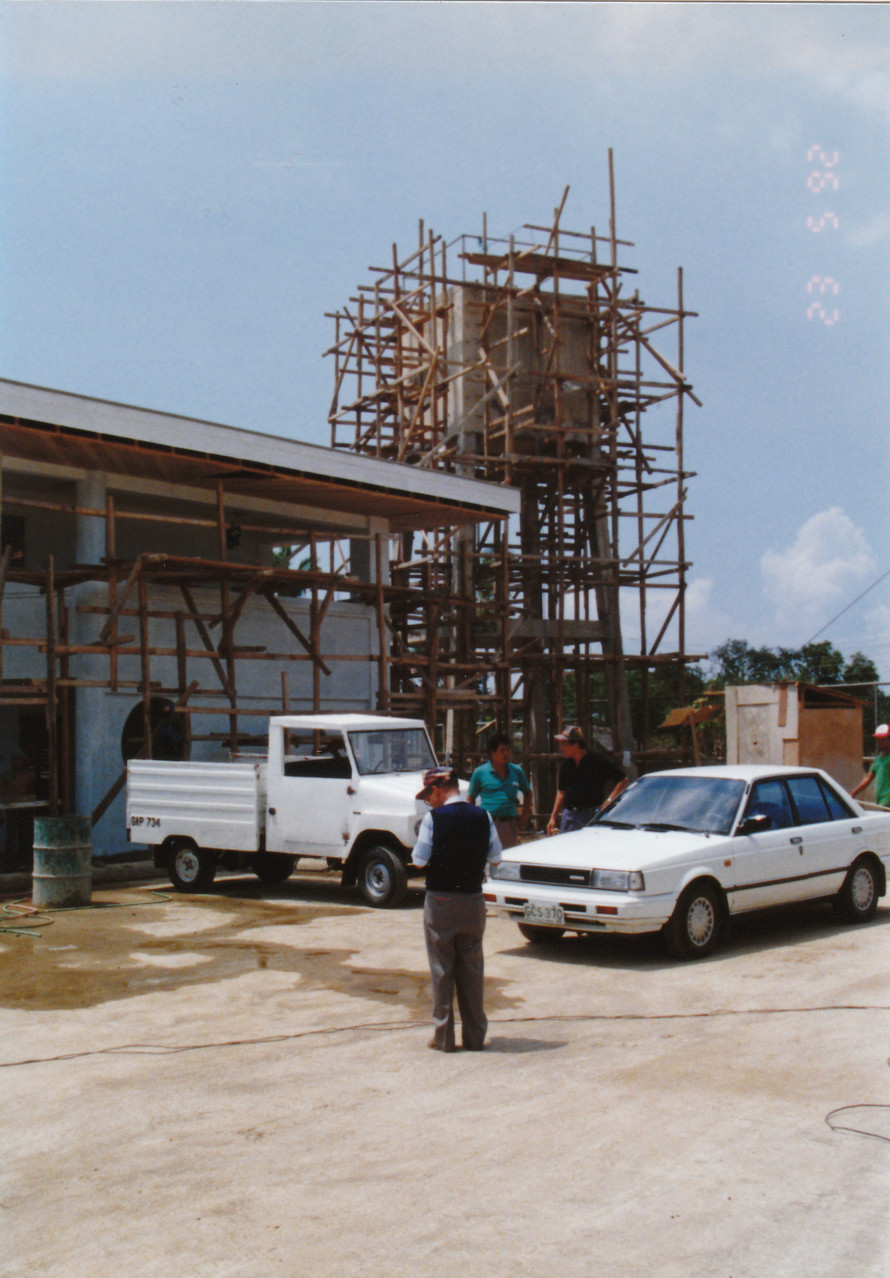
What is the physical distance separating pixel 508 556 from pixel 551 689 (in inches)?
229

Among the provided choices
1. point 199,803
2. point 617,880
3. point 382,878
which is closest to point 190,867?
point 199,803

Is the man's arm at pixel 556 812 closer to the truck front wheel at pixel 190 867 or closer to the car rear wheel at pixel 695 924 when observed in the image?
the car rear wheel at pixel 695 924

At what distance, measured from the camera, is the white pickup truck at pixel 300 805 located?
12.9 m

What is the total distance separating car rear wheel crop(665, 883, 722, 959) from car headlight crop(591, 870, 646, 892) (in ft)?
1.37

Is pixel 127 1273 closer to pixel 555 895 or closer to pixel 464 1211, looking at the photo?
pixel 464 1211

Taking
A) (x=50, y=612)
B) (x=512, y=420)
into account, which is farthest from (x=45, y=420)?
(x=512, y=420)

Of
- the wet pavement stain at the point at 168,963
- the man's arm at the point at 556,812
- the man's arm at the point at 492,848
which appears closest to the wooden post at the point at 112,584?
the wet pavement stain at the point at 168,963

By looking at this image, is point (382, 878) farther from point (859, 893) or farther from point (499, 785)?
point (859, 893)

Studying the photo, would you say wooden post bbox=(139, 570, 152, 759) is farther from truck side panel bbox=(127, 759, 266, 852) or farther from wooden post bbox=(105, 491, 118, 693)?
truck side panel bbox=(127, 759, 266, 852)

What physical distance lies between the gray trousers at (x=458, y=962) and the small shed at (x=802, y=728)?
15.7 m

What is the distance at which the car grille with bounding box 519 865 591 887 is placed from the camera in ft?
31.3

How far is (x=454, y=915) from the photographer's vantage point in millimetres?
7258

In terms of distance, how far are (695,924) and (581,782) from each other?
2465mm

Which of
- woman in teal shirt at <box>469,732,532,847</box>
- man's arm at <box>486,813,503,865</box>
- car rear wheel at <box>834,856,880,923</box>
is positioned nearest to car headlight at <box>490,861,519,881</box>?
woman in teal shirt at <box>469,732,532,847</box>
